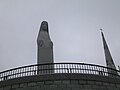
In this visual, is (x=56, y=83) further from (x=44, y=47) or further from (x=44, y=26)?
(x=44, y=26)

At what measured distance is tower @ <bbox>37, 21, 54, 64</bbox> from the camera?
1605 centimetres

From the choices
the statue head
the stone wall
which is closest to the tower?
the statue head

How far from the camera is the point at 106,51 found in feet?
76.8

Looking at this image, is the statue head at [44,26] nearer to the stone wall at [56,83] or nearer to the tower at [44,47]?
the tower at [44,47]

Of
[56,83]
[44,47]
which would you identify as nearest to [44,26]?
[44,47]

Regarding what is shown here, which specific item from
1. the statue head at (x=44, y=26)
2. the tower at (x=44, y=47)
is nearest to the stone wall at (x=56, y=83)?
the tower at (x=44, y=47)

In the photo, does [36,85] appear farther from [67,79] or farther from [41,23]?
[41,23]

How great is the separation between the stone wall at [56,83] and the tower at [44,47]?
3.79 meters

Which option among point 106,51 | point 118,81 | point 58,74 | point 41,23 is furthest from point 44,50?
point 106,51

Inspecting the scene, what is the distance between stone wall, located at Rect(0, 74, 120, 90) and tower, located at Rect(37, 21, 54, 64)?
3.79 meters

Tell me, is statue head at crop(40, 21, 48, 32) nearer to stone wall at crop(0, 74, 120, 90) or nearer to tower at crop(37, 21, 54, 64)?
tower at crop(37, 21, 54, 64)

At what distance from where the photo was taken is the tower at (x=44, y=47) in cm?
1605

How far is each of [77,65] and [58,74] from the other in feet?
6.59

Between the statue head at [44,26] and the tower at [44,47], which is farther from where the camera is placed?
the statue head at [44,26]
